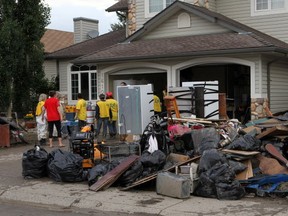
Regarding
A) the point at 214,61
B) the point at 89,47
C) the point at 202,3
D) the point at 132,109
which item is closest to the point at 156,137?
the point at 132,109

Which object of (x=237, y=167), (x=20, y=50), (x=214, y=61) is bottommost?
(x=237, y=167)

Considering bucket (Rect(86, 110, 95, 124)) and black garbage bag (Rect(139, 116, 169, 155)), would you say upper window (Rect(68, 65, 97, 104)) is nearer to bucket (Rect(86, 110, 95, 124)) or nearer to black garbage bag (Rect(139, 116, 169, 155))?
bucket (Rect(86, 110, 95, 124))

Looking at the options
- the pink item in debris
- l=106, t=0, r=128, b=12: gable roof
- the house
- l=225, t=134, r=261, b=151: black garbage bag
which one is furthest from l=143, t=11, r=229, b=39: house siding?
l=225, t=134, r=261, b=151: black garbage bag

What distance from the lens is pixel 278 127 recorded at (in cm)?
962

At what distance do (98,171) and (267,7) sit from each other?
11.1 metres

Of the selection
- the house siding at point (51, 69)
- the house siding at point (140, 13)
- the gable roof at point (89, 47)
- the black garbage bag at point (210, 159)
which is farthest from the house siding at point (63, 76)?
the black garbage bag at point (210, 159)

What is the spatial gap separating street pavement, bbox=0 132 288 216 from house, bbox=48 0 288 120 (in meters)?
7.01

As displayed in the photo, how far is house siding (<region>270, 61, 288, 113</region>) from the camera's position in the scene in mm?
15484

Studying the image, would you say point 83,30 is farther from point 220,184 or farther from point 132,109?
point 220,184

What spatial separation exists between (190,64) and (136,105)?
3448 millimetres

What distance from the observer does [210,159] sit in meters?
8.58

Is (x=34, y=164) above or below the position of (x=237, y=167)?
below

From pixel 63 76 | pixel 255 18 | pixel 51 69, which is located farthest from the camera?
pixel 51 69

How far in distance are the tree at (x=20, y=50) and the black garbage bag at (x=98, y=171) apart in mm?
9450
